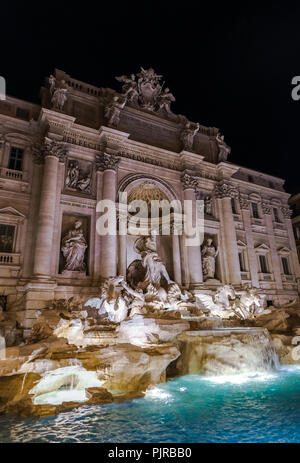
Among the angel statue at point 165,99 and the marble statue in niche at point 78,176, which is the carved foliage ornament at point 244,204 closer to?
the angel statue at point 165,99

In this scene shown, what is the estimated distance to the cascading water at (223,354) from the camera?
8.18 meters

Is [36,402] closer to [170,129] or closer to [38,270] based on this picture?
[38,270]

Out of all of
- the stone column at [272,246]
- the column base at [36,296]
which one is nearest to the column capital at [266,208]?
the stone column at [272,246]

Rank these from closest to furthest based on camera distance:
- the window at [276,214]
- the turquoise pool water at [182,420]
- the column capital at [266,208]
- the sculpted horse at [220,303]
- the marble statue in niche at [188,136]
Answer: the turquoise pool water at [182,420] → the sculpted horse at [220,303] → the marble statue in niche at [188,136] → the column capital at [266,208] → the window at [276,214]

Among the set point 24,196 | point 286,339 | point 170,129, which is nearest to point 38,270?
point 24,196

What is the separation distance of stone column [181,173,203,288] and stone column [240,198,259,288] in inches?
209

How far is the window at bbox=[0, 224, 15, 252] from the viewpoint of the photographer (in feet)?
42.1

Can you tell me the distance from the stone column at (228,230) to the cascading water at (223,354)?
28.8ft

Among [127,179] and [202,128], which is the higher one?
[202,128]

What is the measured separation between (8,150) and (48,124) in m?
2.34

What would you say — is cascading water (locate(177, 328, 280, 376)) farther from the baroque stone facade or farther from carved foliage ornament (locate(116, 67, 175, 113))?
carved foliage ornament (locate(116, 67, 175, 113))

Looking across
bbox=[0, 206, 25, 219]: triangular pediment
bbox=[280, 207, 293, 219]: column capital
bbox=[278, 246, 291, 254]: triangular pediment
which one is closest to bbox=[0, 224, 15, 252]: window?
bbox=[0, 206, 25, 219]: triangular pediment

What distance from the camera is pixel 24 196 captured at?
44.9ft

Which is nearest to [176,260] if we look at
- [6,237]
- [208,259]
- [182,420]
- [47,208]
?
[208,259]
